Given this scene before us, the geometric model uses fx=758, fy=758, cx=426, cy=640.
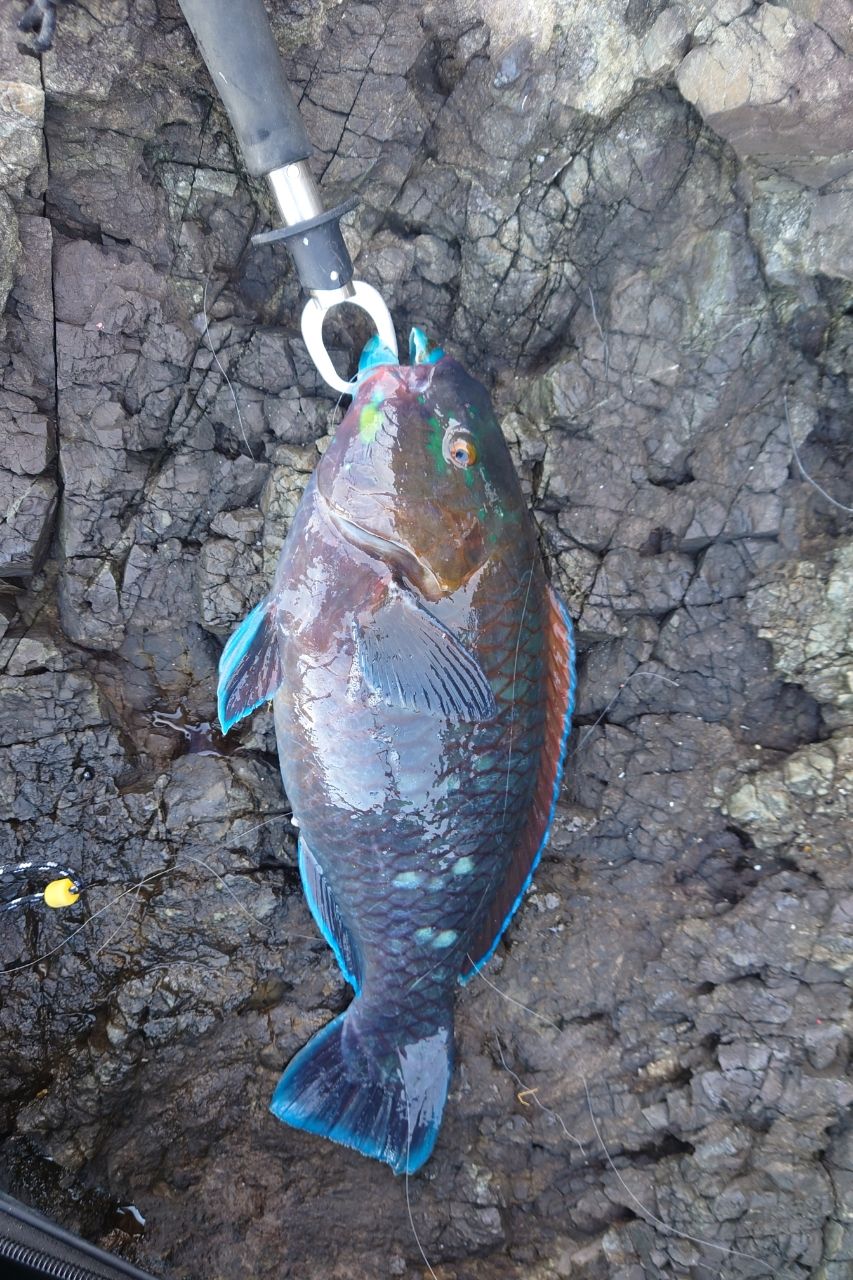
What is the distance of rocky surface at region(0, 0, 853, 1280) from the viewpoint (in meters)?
2.59

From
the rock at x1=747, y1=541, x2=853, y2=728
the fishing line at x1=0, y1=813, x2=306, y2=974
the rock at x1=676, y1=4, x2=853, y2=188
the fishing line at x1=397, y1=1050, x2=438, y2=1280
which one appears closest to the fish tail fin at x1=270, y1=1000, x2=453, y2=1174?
the fishing line at x1=397, y1=1050, x2=438, y2=1280

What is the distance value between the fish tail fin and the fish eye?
202 cm

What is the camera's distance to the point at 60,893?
9.52 ft

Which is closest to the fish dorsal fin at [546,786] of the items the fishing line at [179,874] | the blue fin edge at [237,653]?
the fishing line at [179,874]

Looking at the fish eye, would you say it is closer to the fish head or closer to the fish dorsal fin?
the fish head

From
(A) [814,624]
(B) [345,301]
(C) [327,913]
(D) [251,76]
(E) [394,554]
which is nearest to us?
(D) [251,76]

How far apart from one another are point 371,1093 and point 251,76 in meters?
3.50

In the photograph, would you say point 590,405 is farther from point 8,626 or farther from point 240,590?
point 8,626

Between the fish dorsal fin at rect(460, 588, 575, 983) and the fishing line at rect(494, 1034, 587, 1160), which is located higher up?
the fish dorsal fin at rect(460, 588, 575, 983)

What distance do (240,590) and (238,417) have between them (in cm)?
69

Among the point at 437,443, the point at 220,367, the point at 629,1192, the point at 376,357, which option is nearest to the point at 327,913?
the point at 629,1192

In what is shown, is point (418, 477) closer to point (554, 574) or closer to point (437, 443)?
point (437, 443)

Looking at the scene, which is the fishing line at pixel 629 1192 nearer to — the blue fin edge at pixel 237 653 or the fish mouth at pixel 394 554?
the blue fin edge at pixel 237 653

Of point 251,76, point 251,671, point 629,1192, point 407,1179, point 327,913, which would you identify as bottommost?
point 629,1192
